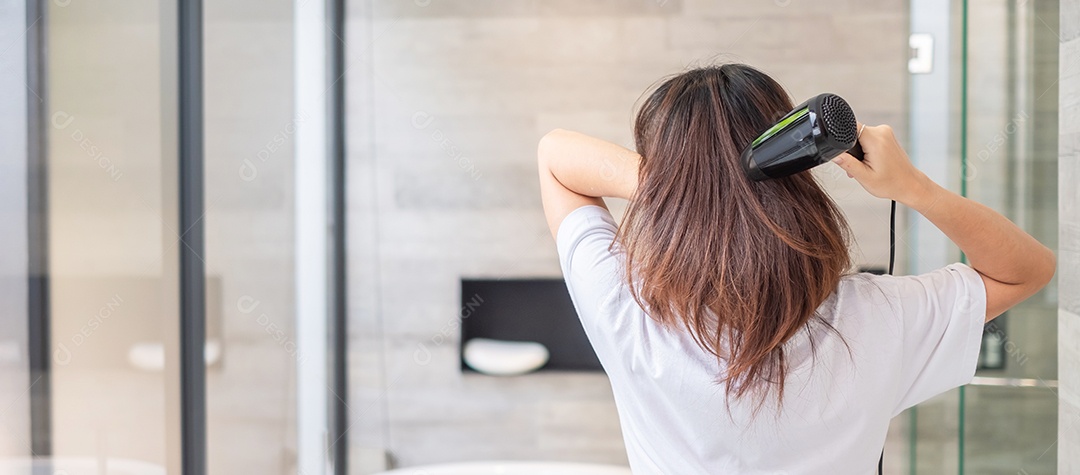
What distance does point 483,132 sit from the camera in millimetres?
1975

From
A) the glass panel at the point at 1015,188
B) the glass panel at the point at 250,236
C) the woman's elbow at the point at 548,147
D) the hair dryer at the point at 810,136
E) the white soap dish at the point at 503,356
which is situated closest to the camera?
the hair dryer at the point at 810,136

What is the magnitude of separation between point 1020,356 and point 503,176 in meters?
1.25

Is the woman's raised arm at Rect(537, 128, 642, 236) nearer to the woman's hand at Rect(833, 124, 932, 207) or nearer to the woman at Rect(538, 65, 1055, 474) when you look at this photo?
the woman at Rect(538, 65, 1055, 474)

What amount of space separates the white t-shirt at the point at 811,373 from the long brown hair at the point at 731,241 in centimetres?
2

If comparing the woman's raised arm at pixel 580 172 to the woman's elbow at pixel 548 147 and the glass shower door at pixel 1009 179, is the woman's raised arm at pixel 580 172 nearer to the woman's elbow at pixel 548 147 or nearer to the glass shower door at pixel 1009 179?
the woman's elbow at pixel 548 147

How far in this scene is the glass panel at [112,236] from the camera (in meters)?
0.88

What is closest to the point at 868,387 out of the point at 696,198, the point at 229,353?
the point at 696,198

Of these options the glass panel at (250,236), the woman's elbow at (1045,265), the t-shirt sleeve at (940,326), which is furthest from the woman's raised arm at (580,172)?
the glass panel at (250,236)

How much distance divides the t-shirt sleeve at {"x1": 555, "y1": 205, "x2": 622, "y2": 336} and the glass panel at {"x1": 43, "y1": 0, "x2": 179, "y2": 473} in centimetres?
62

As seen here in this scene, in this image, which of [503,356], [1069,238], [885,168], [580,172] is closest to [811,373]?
[885,168]

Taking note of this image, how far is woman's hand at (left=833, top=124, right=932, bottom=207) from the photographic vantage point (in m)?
0.63

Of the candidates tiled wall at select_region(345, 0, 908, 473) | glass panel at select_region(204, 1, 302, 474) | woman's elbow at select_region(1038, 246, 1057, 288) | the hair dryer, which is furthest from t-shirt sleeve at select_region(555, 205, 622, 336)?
tiled wall at select_region(345, 0, 908, 473)

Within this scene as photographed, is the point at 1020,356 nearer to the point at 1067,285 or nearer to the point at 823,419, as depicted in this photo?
the point at 1067,285

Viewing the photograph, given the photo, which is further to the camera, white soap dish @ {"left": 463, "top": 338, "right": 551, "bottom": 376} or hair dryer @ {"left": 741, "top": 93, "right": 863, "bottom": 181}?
white soap dish @ {"left": 463, "top": 338, "right": 551, "bottom": 376}
